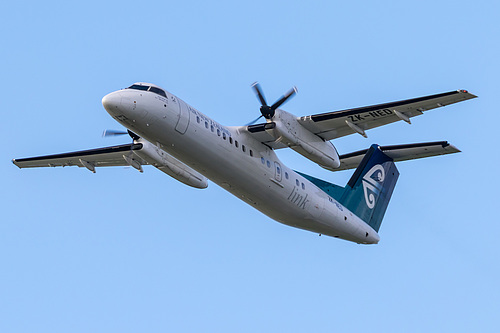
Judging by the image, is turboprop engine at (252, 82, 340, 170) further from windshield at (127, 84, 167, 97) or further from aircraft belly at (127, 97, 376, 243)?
windshield at (127, 84, 167, 97)

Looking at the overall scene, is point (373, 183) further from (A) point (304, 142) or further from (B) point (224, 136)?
(B) point (224, 136)

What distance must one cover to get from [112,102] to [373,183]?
10387 millimetres

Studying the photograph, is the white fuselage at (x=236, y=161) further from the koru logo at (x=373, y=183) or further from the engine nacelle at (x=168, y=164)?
the engine nacelle at (x=168, y=164)

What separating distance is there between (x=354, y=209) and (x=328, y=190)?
1.13 m

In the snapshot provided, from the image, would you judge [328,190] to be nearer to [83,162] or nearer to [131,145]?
[131,145]

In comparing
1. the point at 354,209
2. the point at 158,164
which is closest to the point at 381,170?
the point at 354,209

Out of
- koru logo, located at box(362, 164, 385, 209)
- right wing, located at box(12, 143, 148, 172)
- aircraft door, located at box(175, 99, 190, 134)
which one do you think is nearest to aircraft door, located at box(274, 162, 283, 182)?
aircraft door, located at box(175, 99, 190, 134)

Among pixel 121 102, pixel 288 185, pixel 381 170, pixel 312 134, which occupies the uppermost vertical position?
pixel 381 170

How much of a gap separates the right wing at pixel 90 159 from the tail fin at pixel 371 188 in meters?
7.12

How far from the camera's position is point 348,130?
21094 millimetres

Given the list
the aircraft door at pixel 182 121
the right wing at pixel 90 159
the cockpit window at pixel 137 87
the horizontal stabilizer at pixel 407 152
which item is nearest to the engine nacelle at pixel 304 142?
the aircraft door at pixel 182 121

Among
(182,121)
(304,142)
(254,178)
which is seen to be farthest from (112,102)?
(304,142)

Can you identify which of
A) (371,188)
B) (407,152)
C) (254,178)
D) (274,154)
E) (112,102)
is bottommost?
(112,102)

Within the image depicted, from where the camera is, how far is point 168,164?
73.7ft
